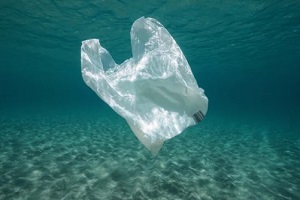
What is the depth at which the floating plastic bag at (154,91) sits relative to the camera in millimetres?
3914

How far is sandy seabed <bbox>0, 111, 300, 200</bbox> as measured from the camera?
20.4ft

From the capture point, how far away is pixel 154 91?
13.9 ft

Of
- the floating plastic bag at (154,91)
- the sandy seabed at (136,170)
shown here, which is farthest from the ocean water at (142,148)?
the floating plastic bag at (154,91)

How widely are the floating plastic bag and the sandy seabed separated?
3.05m

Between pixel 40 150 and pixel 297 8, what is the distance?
58.9 feet

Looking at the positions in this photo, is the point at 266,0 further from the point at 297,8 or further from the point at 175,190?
the point at 175,190

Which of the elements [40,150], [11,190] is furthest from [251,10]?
[11,190]

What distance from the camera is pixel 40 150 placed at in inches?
375

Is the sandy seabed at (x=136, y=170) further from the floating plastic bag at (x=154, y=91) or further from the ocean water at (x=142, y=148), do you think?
the floating plastic bag at (x=154, y=91)

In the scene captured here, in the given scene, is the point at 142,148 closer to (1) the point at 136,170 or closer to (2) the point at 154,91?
(1) the point at 136,170

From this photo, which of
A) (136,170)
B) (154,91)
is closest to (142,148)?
(136,170)

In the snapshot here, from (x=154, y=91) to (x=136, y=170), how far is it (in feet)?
14.9

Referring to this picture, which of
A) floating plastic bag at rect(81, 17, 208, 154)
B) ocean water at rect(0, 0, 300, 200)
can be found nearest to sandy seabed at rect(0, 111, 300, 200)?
ocean water at rect(0, 0, 300, 200)

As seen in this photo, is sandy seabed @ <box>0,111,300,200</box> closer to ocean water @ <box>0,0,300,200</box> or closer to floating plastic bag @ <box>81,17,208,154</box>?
ocean water @ <box>0,0,300,200</box>
